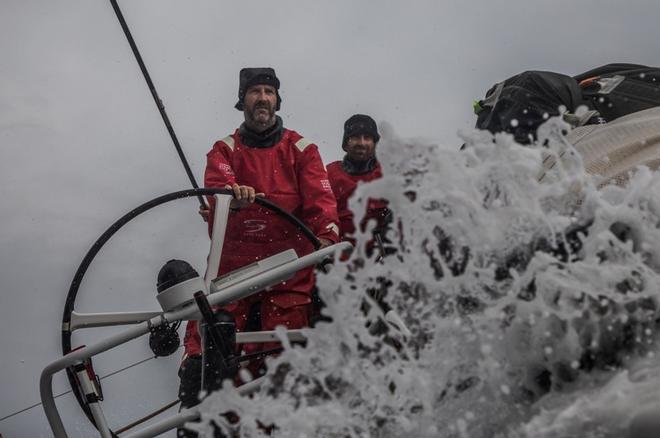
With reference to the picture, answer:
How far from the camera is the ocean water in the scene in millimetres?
1469

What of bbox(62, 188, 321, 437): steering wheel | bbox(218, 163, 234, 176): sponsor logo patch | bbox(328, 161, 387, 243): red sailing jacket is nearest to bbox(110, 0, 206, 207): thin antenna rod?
bbox(218, 163, 234, 176): sponsor logo patch

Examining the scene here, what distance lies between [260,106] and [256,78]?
0.14 metres

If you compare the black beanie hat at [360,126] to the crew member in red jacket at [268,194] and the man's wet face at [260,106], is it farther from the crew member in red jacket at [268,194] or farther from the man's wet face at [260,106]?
the man's wet face at [260,106]

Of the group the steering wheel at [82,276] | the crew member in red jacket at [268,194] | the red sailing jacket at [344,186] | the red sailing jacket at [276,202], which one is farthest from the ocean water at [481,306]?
the red sailing jacket at [344,186]

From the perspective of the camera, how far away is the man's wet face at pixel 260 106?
150 inches

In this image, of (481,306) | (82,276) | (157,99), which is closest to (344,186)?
(157,99)

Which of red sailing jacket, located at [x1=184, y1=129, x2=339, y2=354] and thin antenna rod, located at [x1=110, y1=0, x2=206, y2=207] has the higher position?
thin antenna rod, located at [x1=110, y1=0, x2=206, y2=207]

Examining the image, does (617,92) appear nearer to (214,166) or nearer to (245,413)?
(214,166)

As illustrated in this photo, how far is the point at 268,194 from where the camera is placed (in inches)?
149

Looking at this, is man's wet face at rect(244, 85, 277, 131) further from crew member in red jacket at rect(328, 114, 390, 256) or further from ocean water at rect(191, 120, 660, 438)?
ocean water at rect(191, 120, 660, 438)

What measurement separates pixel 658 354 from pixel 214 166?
105 inches

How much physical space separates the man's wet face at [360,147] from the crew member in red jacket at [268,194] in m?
0.50

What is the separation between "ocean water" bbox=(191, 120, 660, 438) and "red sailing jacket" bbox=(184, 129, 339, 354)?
1.78 m

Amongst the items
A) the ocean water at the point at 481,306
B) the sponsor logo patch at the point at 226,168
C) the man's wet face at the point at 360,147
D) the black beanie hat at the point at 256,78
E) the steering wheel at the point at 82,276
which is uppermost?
the black beanie hat at the point at 256,78
